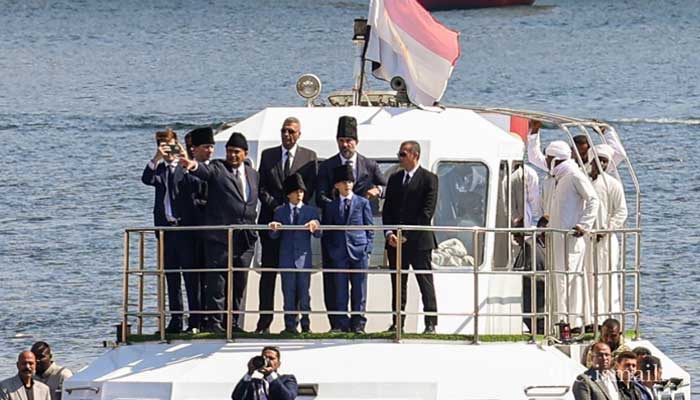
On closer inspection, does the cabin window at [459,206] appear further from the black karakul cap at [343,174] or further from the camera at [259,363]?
the camera at [259,363]

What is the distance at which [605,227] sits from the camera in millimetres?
20016

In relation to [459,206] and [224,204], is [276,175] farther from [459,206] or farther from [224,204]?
[459,206]

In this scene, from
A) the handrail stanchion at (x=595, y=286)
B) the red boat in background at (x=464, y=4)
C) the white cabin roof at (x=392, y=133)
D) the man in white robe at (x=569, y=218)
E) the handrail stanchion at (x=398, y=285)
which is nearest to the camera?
the handrail stanchion at (x=398, y=285)

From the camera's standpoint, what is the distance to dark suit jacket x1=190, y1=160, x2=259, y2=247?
17.0m

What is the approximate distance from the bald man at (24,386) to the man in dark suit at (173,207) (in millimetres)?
1554

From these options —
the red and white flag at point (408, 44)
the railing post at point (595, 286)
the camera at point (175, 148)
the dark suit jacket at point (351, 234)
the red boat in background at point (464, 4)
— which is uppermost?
the red boat in background at point (464, 4)

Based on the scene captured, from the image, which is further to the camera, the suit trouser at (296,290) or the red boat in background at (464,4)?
the red boat in background at (464,4)

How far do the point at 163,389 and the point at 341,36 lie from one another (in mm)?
83419

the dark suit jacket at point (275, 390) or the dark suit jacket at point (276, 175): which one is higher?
the dark suit jacket at point (276, 175)

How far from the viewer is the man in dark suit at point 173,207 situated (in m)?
17.3

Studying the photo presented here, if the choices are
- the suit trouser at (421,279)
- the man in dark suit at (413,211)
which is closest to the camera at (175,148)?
the man in dark suit at (413,211)

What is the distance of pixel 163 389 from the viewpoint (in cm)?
1612

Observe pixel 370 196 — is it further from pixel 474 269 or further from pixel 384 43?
pixel 384 43

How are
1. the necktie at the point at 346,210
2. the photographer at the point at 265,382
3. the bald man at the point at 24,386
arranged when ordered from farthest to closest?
the bald man at the point at 24,386
the necktie at the point at 346,210
the photographer at the point at 265,382
